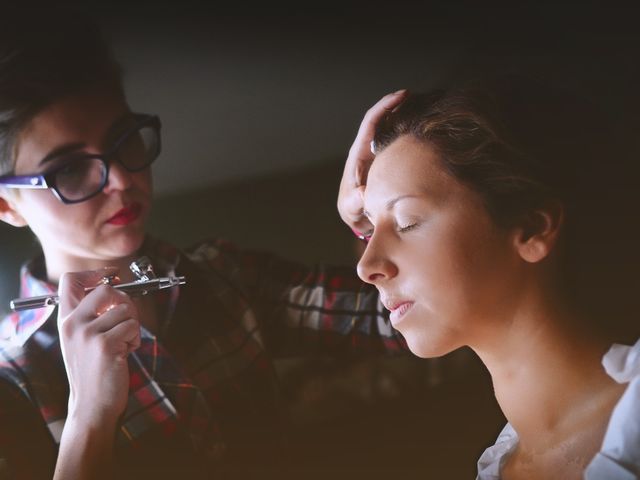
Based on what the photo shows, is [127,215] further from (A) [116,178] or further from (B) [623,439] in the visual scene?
(B) [623,439]

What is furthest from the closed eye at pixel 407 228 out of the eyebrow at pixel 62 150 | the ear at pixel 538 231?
the eyebrow at pixel 62 150

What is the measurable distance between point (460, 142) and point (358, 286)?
253 mm

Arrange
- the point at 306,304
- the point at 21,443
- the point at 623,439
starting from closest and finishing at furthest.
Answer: the point at 623,439, the point at 21,443, the point at 306,304

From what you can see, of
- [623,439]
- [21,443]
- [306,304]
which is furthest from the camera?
[306,304]

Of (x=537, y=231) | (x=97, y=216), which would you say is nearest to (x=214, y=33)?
(x=97, y=216)

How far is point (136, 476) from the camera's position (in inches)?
31.1

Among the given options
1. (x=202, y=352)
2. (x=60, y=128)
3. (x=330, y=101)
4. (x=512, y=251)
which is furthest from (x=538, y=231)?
(x=60, y=128)

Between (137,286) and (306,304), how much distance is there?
23 centimetres

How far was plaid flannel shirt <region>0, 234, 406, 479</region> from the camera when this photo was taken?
757 millimetres

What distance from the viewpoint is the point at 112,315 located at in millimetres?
721

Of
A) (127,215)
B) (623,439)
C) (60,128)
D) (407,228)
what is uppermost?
(60,128)

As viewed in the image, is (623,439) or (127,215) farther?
(127,215)

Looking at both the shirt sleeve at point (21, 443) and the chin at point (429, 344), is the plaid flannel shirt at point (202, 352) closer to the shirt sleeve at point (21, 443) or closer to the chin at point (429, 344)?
the shirt sleeve at point (21, 443)

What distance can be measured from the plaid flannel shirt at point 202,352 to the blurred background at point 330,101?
4 centimetres
